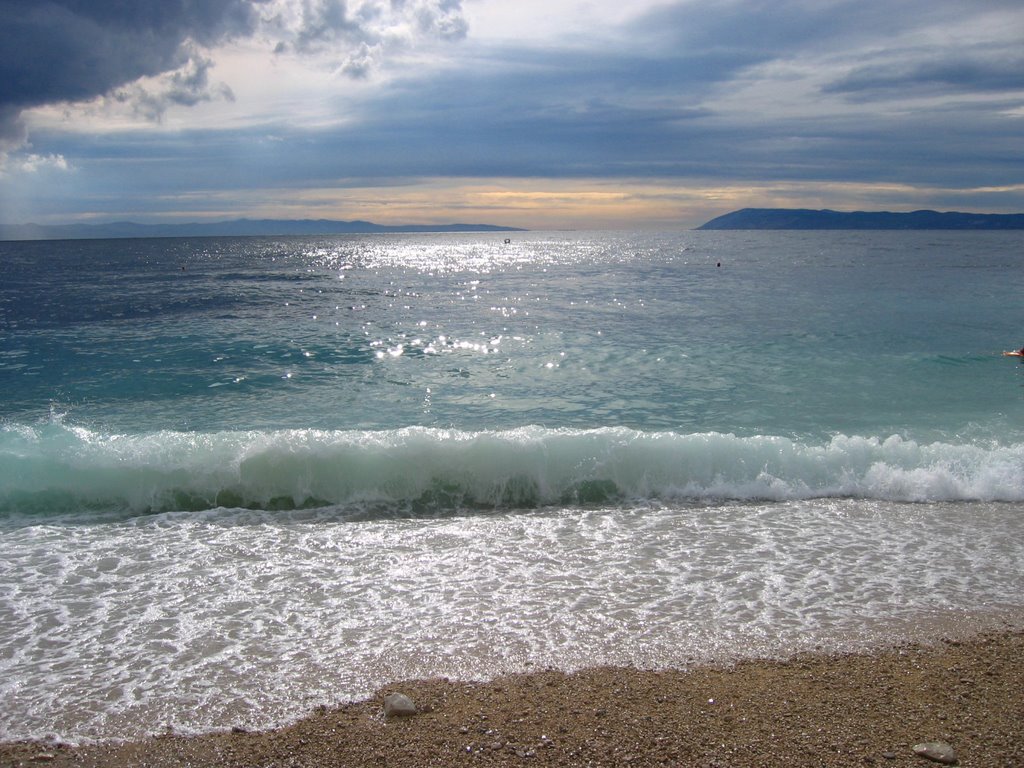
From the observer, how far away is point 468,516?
10.1m

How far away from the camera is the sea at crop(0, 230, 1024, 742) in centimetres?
635

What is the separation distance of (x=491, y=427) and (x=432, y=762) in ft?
31.1

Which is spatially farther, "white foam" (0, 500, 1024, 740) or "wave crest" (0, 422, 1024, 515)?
"wave crest" (0, 422, 1024, 515)

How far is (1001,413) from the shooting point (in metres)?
14.9

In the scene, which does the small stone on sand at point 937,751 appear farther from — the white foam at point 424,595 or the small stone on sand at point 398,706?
the small stone on sand at point 398,706

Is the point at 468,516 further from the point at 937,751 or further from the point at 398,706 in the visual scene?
the point at 937,751

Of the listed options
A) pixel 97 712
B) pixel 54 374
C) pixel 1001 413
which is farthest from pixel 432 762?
pixel 54 374

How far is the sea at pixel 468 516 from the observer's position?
250 inches

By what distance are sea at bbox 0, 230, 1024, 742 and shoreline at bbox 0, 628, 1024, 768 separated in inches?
9.8

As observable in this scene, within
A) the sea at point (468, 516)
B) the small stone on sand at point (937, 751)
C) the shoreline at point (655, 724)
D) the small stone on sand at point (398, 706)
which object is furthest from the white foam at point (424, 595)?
the small stone on sand at point (937, 751)

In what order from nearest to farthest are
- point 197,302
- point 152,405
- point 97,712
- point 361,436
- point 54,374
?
point 97,712
point 361,436
point 152,405
point 54,374
point 197,302

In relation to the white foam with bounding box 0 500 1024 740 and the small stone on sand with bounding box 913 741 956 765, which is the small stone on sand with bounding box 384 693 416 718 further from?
the small stone on sand with bounding box 913 741 956 765

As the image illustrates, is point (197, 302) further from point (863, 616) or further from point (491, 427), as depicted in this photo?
point (863, 616)

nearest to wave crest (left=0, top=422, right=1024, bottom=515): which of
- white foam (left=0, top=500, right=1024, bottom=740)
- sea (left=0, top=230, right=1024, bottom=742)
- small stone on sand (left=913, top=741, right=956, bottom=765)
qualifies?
sea (left=0, top=230, right=1024, bottom=742)
